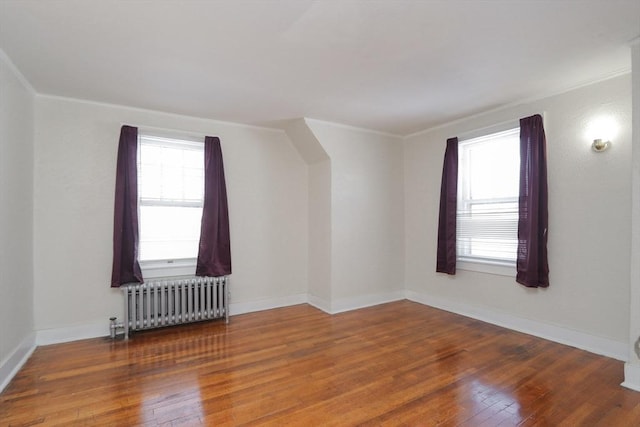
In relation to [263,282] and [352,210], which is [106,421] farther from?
[352,210]

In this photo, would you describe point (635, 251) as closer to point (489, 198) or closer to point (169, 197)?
point (489, 198)

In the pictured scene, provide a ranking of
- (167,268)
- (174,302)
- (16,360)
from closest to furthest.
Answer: (16,360), (174,302), (167,268)

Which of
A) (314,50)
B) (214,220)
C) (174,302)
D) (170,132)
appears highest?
(314,50)

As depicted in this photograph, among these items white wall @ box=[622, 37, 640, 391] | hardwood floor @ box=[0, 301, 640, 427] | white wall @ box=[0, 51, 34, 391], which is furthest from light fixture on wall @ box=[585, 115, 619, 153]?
white wall @ box=[0, 51, 34, 391]

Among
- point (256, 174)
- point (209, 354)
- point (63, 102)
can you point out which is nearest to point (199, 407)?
point (209, 354)

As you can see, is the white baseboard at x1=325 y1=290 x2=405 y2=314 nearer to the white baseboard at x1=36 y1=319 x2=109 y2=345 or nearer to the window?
the window

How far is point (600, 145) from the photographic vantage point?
299 cm

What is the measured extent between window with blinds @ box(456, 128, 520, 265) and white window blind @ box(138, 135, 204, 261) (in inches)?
143

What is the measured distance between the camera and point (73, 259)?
3455 mm

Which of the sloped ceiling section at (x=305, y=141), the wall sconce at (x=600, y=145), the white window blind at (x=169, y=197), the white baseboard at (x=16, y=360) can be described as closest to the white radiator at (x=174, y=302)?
the white window blind at (x=169, y=197)

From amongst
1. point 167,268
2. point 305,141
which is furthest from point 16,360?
point 305,141

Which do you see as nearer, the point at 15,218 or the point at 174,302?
the point at 15,218

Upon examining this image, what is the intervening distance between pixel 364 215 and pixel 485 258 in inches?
68.4

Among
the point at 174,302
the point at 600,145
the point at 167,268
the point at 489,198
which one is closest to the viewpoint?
the point at 600,145
